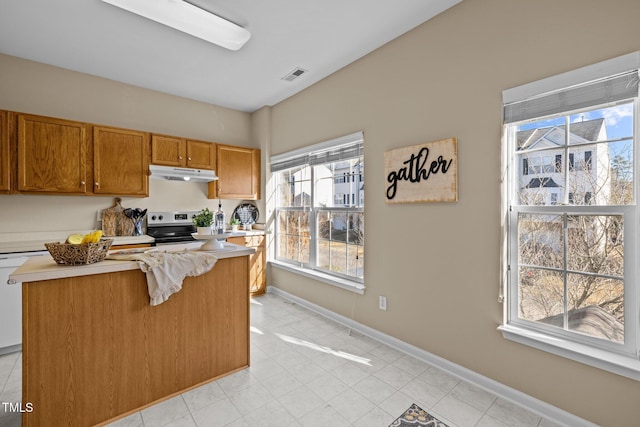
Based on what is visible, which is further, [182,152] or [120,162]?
[182,152]

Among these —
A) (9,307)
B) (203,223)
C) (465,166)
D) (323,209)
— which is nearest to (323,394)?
(203,223)

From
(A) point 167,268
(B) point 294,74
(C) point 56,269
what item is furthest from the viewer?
(B) point 294,74

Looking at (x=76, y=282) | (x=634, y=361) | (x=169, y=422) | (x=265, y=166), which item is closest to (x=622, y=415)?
(x=634, y=361)

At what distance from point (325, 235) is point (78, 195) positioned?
9.32ft

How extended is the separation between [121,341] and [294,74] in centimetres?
302

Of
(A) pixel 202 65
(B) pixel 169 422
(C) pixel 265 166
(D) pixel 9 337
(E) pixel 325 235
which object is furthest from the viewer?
(C) pixel 265 166

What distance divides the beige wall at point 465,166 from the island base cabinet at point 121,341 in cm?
140

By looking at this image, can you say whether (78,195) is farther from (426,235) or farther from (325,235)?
(426,235)

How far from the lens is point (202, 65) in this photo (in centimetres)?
317

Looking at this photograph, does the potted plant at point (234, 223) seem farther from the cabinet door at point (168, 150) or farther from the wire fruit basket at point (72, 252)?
the wire fruit basket at point (72, 252)

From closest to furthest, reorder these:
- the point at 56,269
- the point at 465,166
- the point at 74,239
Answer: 1. the point at 56,269
2. the point at 74,239
3. the point at 465,166

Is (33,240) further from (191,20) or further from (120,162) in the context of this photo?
(191,20)

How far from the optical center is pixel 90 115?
3418 millimetres

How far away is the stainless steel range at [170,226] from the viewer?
12.4ft
